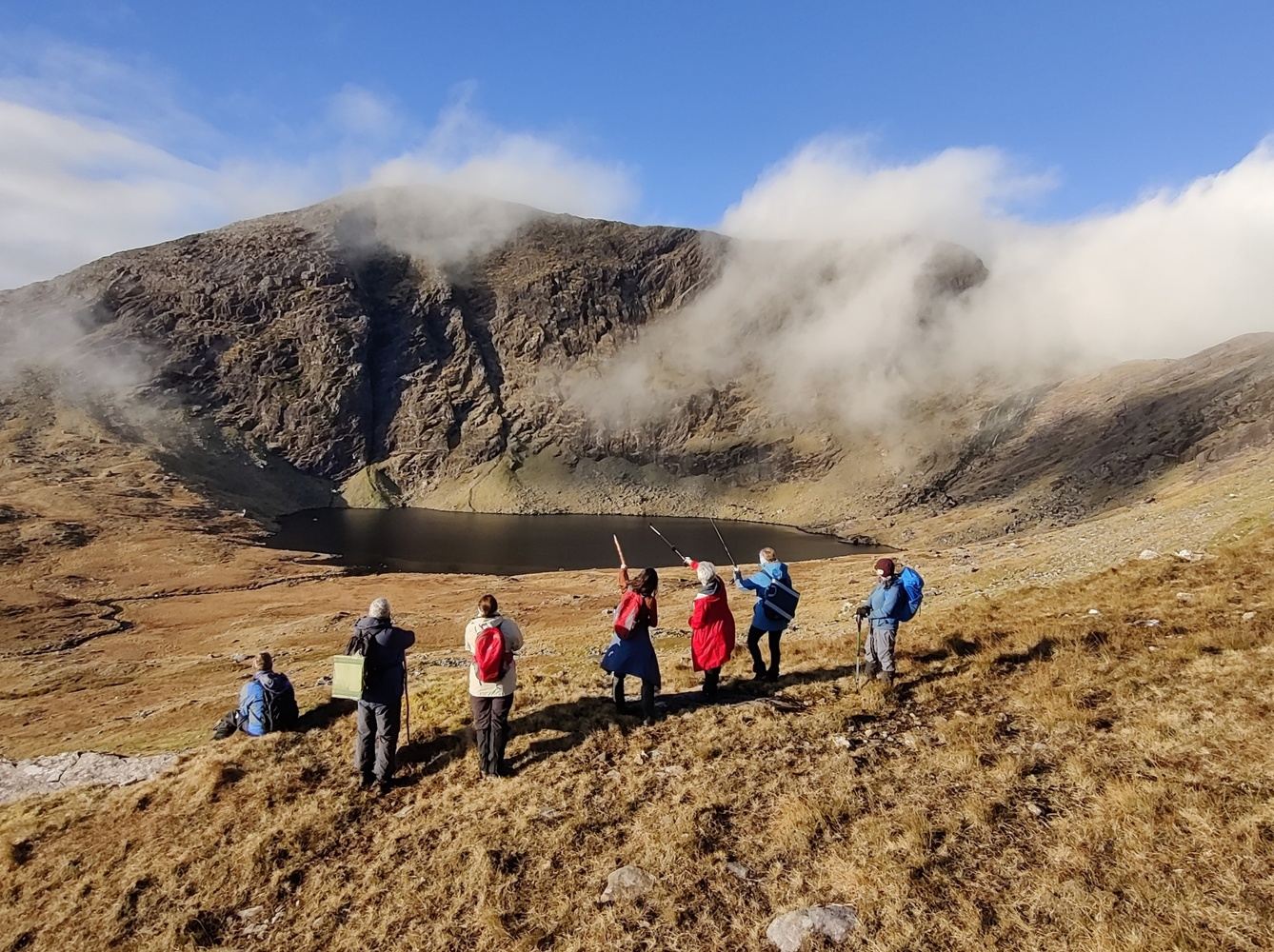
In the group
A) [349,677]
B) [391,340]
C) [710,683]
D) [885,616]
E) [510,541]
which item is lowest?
[510,541]

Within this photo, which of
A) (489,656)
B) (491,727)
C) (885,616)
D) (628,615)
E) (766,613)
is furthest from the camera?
(766,613)

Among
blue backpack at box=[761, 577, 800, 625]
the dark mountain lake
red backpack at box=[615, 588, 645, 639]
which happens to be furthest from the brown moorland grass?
the dark mountain lake

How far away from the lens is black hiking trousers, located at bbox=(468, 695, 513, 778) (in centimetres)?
1027

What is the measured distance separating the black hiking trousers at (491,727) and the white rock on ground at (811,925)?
16.8 feet

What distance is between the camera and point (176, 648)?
1700 inches

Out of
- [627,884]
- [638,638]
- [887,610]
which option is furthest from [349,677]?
[887,610]

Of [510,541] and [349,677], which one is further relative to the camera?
[510,541]

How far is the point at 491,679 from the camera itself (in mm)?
10141

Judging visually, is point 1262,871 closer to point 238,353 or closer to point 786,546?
point 786,546

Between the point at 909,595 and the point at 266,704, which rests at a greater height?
the point at 909,595

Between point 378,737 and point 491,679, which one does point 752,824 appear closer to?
point 491,679

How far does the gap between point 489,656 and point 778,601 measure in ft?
19.7

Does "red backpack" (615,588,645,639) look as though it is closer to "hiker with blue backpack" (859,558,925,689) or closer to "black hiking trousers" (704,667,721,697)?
"black hiking trousers" (704,667,721,697)

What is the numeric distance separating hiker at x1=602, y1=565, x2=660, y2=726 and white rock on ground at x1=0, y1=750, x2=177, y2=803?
28.3 feet
